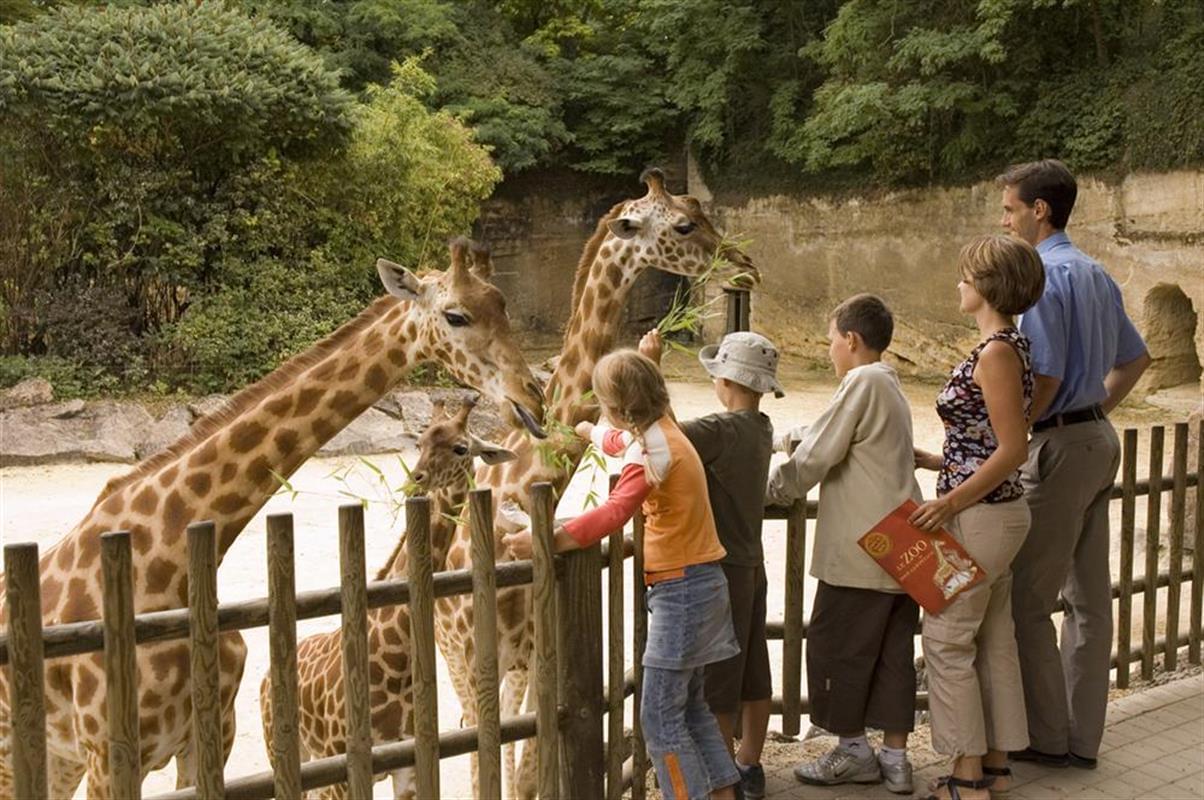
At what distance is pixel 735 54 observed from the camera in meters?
22.1

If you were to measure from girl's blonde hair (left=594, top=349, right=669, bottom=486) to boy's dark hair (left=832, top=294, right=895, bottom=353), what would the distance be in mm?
692

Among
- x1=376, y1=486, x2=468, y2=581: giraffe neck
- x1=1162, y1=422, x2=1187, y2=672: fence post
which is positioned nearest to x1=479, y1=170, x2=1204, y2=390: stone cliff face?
x1=1162, y1=422, x2=1187, y2=672: fence post

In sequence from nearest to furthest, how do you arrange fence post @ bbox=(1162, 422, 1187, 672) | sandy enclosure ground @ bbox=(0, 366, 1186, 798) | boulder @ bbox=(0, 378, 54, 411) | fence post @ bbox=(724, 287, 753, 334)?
fence post @ bbox=(724, 287, 753, 334) < fence post @ bbox=(1162, 422, 1187, 672) < sandy enclosure ground @ bbox=(0, 366, 1186, 798) < boulder @ bbox=(0, 378, 54, 411)

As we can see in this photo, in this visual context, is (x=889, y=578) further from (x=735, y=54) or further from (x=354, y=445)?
(x=735, y=54)

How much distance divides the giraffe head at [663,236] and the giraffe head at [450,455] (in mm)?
1271

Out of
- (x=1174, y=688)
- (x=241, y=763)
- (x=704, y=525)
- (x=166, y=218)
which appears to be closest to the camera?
(x=704, y=525)

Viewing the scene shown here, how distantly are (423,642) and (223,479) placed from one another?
86cm

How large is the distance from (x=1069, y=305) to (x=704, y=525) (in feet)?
4.77

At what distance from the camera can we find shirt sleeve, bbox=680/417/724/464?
11.5 ft

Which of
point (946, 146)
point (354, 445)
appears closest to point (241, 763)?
point (354, 445)

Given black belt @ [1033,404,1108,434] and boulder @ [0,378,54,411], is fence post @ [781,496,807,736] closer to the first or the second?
black belt @ [1033,404,1108,434]

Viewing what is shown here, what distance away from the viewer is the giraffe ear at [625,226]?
16.6 feet

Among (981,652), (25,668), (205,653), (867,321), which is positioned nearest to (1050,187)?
(867,321)

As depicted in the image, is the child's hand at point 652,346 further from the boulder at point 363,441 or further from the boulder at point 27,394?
the boulder at point 27,394
